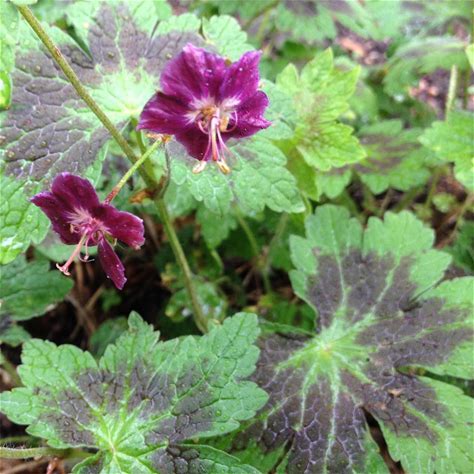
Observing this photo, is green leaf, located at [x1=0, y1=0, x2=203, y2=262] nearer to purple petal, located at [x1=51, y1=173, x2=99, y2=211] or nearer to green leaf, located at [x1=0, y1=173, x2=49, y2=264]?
green leaf, located at [x1=0, y1=173, x2=49, y2=264]

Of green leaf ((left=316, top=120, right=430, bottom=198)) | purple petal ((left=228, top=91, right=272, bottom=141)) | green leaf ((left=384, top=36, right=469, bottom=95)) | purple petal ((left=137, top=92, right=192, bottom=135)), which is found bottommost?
green leaf ((left=316, top=120, right=430, bottom=198))

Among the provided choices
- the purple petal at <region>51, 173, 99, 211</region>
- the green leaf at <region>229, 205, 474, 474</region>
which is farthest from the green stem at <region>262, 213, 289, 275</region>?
the purple petal at <region>51, 173, 99, 211</region>

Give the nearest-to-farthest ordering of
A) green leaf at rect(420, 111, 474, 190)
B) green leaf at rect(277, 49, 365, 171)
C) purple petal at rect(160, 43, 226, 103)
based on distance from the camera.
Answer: purple petal at rect(160, 43, 226, 103), green leaf at rect(277, 49, 365, 171), green leaf at rect(420, 111, 474, 190)

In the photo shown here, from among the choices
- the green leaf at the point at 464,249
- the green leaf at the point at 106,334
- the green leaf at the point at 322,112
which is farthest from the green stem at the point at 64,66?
the green leaf at the point at 464,249

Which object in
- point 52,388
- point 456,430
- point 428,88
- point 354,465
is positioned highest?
point 52,388

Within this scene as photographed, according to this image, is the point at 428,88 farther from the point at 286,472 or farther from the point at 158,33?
the point at 286,472

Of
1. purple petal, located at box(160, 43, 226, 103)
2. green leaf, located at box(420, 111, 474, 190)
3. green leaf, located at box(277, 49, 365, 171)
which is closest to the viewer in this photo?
purple petal, located at box(160, 43, 226, 103)

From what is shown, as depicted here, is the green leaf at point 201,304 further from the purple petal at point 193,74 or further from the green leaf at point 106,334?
the purple petal at point 193,74

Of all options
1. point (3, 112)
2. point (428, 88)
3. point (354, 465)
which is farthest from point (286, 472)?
point (428, 88)
